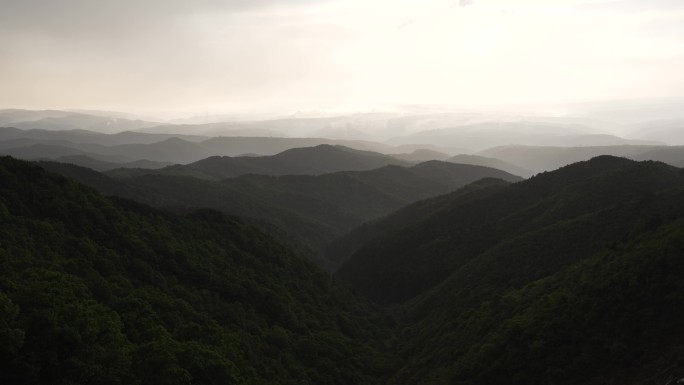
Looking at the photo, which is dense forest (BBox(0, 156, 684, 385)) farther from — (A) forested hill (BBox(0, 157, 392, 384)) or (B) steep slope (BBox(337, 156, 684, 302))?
(B) steep slope (BBox(337, 156, 684, 302))

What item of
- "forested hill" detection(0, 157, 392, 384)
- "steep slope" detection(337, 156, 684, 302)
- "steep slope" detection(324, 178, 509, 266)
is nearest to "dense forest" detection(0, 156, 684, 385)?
"forested hill" detection(0, 157, 392, 384)

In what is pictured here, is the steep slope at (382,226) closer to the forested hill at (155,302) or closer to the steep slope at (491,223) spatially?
the steep slope at (491,223)

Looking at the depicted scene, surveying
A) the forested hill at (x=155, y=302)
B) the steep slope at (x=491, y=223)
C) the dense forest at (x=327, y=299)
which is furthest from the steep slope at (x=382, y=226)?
the forested hill at (x=155, y=302)

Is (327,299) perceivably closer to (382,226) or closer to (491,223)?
(491,223)

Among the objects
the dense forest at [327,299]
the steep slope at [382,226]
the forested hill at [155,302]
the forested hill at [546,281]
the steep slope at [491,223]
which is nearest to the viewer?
the forested hill at [155,302]

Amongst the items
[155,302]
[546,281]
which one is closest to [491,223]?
[546,281]
